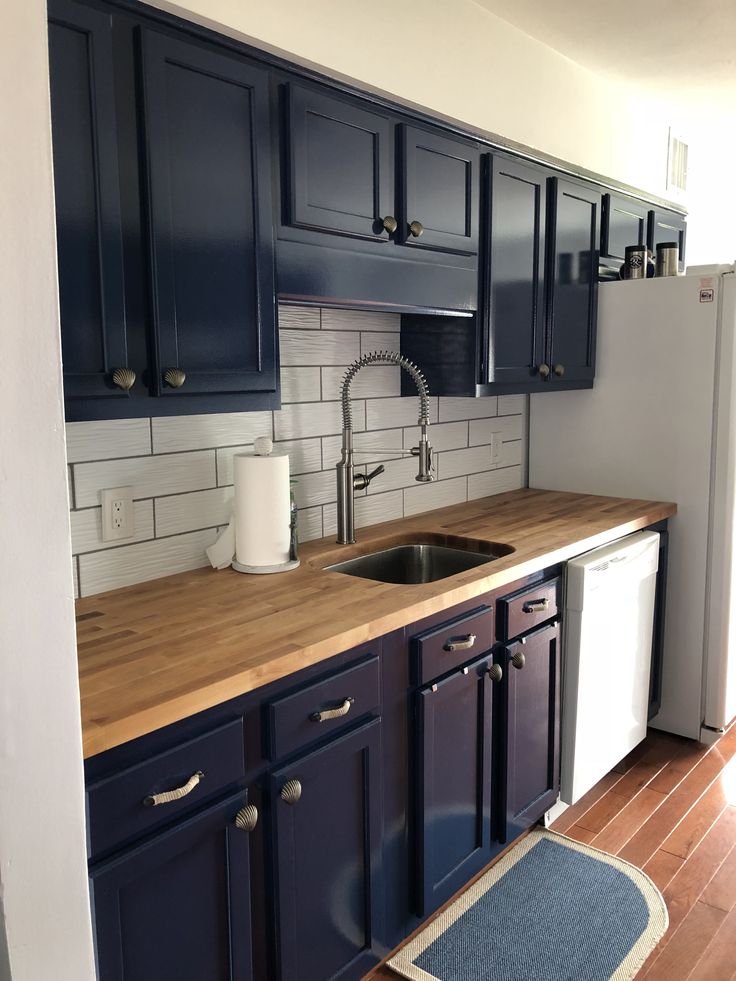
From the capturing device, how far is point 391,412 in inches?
110

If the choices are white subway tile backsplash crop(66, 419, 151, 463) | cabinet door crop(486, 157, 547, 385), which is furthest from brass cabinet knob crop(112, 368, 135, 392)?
cabinet door crop(486, 157, 547, 385)

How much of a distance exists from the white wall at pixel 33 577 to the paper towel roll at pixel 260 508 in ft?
3.29

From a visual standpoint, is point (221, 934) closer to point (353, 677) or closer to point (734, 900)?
point (353, 677)

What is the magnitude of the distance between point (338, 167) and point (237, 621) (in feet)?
3.62

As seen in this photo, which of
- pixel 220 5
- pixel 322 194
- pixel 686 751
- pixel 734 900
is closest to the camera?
pixel 220 5

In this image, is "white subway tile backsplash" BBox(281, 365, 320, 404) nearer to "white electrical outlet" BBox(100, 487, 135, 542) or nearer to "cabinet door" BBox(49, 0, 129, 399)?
"white electrical outlet" BBox(100, 487, 135, 542)

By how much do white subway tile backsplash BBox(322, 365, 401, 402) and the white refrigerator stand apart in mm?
936

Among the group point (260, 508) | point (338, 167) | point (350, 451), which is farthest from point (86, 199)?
point (350, 451)

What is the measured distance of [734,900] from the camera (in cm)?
226

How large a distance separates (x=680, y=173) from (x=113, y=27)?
2.96 metres

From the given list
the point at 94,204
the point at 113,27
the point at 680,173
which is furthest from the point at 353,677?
the point at 680,173

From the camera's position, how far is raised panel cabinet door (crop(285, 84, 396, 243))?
1893mm

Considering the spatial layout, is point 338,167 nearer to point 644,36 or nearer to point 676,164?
point 644,36

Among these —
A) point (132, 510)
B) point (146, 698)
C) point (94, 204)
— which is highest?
point (94, 204)
